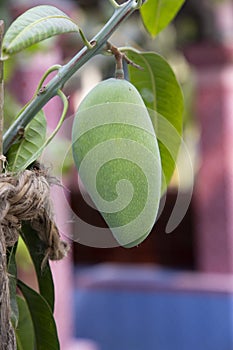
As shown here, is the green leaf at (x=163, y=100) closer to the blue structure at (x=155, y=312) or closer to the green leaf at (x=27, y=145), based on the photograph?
the green leaf at (x=27, y=145)

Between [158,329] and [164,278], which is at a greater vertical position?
[164,278]

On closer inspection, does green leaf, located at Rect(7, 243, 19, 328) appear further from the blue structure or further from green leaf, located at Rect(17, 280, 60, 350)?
the blue structure

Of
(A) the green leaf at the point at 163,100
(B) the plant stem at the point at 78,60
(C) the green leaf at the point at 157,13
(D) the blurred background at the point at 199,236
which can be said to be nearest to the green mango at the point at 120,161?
(B) the plant stem at the point at 78,60

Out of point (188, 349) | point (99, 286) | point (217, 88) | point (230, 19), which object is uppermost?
point (230, 19)

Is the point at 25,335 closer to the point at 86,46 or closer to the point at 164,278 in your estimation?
the point at 86,46

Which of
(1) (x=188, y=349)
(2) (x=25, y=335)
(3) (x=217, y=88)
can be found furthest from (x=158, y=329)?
(2) (x=25, y=335)
